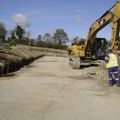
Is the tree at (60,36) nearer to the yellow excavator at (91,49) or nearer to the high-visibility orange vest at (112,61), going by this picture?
the yellow excavator at (91,49)

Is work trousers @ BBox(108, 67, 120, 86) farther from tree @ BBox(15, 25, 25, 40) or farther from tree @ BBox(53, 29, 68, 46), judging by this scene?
tree @ BBox(53, 29, 68, 46)

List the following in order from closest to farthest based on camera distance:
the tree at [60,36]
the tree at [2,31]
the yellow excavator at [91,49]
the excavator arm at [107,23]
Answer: the excavator arm at [107,23] → the yellow excavator at [91,49] → the tree at [2,31] → the tree at [60,36]

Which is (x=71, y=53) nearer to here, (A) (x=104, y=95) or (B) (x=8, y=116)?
(A) (x=104, y=95)

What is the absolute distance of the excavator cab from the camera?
90.5 feet

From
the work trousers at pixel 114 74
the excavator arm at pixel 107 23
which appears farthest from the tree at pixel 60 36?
the work trousers at pixel 114 74

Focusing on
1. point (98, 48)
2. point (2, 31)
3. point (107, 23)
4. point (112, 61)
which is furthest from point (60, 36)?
point (112, 61)

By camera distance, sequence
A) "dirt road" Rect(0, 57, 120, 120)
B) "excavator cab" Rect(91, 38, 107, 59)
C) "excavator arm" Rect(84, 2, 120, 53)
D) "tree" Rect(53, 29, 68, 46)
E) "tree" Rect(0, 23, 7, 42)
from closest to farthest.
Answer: "dirt road" Rect(0, 57, 120, 120) → "excavator arm" Rect(84, 2, 120, 53) → "excavator cab" Rect(91, 38, 107, 59) → "tree" Rect(0, 23, 7, 42) → "tree" Rect(53, 29, 68, 46)

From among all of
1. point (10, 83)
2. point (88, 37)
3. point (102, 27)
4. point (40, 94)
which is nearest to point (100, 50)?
point (88, 37)

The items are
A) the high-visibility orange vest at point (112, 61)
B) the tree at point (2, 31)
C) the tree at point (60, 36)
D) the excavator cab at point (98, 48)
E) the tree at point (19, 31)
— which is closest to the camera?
the high-visibility orange vest at point (112, 61)

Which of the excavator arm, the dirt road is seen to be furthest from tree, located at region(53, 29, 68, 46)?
the dirt road

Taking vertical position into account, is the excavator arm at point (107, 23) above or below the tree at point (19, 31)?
below

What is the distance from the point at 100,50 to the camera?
27938 millimetres

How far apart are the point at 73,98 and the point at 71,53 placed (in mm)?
17891

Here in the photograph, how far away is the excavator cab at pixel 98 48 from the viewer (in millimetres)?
27594
